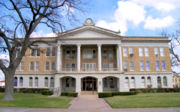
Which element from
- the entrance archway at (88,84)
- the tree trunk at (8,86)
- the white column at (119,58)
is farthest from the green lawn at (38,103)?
the white column at (119,58)

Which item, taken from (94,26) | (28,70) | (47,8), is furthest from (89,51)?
(47,8)

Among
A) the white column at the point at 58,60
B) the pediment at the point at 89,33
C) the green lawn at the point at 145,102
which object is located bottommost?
the green lawn at the point at 145,102

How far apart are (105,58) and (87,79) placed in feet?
21.6

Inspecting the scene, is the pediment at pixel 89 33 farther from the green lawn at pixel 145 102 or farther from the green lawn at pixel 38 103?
the green lawn at pixel 38 103

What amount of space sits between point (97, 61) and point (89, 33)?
6.88 meters

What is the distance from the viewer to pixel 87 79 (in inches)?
1443

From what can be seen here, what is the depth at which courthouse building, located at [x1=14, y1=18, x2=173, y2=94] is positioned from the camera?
35.6 metres

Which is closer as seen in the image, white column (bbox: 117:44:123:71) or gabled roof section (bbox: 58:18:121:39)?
white column (bbox: 117:44:123:71)

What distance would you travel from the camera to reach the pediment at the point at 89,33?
116ft

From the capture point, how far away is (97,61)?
37906 millimetres

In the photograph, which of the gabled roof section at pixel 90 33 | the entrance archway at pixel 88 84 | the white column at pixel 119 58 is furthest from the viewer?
the entrance archway at pixel 88 84

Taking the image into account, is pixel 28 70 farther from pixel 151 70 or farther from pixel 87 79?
pixel 151 70

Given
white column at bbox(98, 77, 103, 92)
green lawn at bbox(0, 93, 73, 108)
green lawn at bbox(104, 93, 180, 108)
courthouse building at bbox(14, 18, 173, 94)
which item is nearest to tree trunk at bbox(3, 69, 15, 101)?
green lawn at bbox(0, 93, 73, 108)

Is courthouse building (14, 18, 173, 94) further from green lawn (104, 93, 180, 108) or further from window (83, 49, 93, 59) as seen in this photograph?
green lawn (104, 93, 180, 108)
